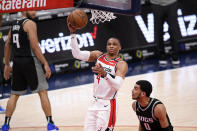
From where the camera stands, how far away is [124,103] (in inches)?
389

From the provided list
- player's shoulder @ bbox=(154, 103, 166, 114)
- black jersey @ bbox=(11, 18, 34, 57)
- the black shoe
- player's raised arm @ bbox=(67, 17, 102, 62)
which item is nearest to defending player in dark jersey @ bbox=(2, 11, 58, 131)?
black jersey @ bbox=(11, 18, 34, 57)

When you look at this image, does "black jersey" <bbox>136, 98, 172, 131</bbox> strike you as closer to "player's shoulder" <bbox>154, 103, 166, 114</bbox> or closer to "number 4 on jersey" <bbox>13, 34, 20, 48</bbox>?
"player's shoulder" <bbox>154, 103, 166, 114</bbox>

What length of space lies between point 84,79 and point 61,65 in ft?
3.24

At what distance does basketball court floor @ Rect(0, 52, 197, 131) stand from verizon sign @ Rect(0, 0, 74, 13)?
3.42 metres

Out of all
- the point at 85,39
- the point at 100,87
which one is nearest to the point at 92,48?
the point at 85,39

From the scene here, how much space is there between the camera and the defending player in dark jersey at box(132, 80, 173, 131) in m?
6.24

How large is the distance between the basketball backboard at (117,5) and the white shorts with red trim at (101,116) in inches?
64.3

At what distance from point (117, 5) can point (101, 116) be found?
175 cm

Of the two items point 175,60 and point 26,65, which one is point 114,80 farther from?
point 175,60

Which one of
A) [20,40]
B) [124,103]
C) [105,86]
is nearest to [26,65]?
[20,40]

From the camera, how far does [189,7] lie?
1395 centimetres

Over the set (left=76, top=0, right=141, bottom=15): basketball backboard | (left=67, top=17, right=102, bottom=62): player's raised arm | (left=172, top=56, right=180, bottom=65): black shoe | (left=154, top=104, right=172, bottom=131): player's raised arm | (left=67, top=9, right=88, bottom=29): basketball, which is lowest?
(left=172, top=56, right=180, bottom=65): black shoe

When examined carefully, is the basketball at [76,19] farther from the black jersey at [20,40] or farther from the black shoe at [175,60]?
the black shoe at [175,60]

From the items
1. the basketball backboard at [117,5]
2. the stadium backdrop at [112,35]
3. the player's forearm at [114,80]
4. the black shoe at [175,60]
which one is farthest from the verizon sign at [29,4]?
the black shoe at [175,60]
